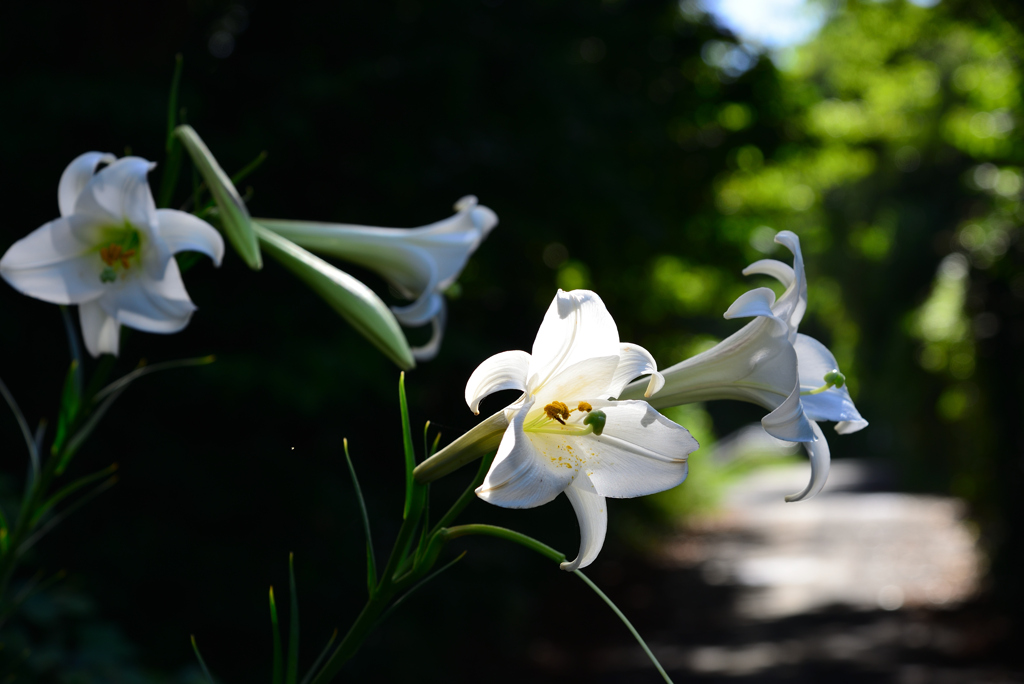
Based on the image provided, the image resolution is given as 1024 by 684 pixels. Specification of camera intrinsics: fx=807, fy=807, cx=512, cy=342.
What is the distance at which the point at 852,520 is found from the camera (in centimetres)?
1288

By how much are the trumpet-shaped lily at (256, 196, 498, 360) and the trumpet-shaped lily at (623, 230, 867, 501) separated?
41cm

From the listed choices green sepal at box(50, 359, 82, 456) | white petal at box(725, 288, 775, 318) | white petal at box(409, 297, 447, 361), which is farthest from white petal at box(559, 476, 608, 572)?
green sepal at box(50, 359, 82, 456)

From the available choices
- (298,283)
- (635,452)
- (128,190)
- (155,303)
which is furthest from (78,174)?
(298,283)

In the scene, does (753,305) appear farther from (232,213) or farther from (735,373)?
(232,213)

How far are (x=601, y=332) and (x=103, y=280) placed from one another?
2.50ft

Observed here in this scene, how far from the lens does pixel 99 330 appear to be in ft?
3.66

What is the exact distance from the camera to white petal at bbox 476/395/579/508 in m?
0.63

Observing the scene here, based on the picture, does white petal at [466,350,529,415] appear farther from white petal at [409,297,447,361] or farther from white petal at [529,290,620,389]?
white petal at [409,297,447,361]

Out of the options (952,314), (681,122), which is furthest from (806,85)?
(952,314)

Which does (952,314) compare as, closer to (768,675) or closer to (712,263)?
(712,263)

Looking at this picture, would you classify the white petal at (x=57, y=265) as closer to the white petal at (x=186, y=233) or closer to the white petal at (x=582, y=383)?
the white petal at (x=186, y=233)

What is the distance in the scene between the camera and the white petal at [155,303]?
3.51 feet

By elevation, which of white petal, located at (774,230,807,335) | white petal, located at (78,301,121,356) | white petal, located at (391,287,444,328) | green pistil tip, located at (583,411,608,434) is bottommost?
white petal, located at (78,301,121,356)

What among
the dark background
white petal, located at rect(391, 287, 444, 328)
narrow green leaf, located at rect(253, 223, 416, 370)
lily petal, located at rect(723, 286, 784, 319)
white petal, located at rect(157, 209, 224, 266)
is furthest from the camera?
the dark background
